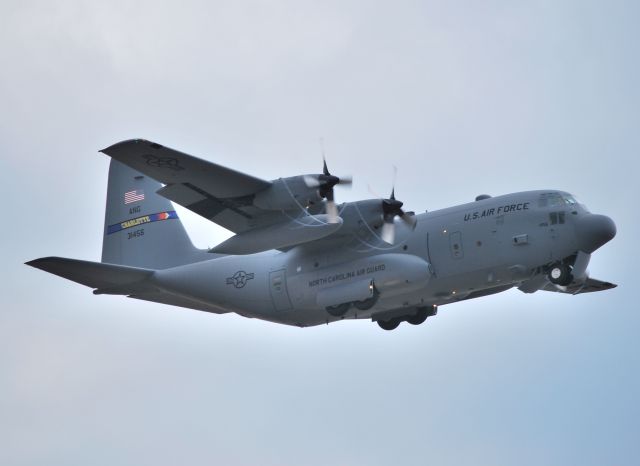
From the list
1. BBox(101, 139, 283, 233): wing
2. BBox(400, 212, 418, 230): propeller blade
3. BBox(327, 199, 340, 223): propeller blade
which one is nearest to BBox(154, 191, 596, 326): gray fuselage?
BBox(400, 212, 418, 230): propeller blade

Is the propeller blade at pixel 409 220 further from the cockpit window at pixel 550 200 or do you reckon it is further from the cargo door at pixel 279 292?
the cargo door at pixel 279 292

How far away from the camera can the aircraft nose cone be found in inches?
1137

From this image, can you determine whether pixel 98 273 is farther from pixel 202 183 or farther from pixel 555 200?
pixel 555 200

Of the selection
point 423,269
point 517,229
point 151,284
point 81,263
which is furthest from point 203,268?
point 517,229

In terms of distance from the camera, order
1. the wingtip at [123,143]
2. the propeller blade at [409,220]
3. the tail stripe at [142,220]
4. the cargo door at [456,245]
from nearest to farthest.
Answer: the wingtip at [123,143]
the cargo door at [456,245]
the propeller blade at [409,220]
the tail stripe at [142,220]

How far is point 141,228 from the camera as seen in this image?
1393 inches

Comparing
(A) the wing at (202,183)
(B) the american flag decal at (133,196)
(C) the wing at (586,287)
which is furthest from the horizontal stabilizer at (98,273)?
(C) the wing at (586,287)

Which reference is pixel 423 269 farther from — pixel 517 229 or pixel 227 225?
pixel 227 225

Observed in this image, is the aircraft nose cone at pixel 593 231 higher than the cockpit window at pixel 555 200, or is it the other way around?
the cockpit window at pixel 555 200

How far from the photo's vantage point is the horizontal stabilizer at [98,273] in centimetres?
3012

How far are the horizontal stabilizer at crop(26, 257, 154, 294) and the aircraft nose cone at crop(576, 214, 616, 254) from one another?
1247 centimetres

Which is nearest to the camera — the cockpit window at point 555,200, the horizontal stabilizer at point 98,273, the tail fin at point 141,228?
the cockpit window at point 555,200

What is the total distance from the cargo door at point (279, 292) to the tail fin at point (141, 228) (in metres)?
2.90

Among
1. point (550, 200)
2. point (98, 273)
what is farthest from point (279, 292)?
point (550, 200)
